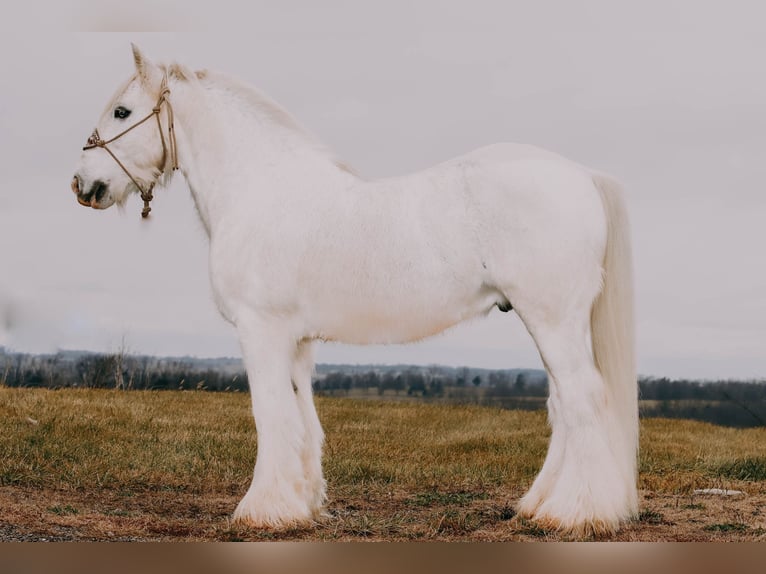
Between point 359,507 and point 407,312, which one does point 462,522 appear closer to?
point 359,507

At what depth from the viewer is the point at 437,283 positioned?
5160 mm

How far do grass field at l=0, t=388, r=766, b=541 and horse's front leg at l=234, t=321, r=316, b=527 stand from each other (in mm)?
145

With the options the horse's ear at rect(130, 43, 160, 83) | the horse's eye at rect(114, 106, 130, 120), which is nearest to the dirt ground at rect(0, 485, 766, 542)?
the horse's eye at rect(114, 106, 130, 120)

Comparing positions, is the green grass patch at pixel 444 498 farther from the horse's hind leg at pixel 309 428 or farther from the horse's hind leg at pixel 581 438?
the horse's hind leg at pixel 581 438

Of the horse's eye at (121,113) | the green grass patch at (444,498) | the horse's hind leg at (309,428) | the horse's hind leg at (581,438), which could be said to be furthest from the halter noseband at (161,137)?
the green grass patch at (444,498)

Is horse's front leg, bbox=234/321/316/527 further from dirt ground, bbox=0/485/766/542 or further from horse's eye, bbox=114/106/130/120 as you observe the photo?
horse's eye, bbox=114/106/130/120

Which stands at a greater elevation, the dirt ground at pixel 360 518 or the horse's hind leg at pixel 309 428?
the horse's hind leg at pixel 309 428

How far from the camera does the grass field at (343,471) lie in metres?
5.50

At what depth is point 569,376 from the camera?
16.5ft

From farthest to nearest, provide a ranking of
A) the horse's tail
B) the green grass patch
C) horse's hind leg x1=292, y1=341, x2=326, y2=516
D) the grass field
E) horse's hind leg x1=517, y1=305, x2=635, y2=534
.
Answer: the green grass patch < horse's hind leg x1=292, y1=341, x2=326, y2=516 < the grass field < the horse's tail < horse's hind leg x1=517, y1=305, x2=635, y2=534

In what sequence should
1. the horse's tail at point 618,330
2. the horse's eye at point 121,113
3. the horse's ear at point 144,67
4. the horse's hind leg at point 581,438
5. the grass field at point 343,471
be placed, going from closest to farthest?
the horse's hind leg at point 581,438
the horse's tail at point 618,330
the grass field at point 343,471
the horse's ear at point 144,67
the horse's eye at point 121,113

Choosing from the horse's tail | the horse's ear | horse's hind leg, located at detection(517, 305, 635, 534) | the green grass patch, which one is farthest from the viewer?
the green grass patch

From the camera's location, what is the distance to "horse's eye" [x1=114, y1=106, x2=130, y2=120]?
19.2 feet

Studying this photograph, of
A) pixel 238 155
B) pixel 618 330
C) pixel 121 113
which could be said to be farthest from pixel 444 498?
pixel 121 113
